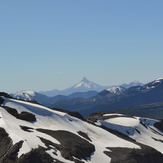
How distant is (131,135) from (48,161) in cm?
6705

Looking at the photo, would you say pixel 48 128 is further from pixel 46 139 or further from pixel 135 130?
pixel 135 130

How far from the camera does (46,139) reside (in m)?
58.5

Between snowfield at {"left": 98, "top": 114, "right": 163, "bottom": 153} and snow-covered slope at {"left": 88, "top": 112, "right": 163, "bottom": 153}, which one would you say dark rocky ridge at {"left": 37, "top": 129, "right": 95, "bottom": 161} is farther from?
snowfield at {"left": 98, "top": 114, "right": 163, "bottom": 153}

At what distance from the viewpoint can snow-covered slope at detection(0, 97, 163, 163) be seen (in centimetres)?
4938

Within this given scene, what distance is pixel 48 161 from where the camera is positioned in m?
49.3

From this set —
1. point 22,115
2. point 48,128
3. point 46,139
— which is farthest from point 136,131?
point 46,139

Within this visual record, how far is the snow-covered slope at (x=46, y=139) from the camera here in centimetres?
4938

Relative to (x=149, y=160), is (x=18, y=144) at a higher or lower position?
higher

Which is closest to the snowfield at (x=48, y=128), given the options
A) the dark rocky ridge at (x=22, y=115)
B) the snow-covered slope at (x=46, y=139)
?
the snow-covered slope at (x=46, y=139)

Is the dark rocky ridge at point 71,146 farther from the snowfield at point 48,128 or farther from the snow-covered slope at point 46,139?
the snowfield at point 48,128

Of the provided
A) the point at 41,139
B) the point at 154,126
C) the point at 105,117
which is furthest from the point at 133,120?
the point at 41,139

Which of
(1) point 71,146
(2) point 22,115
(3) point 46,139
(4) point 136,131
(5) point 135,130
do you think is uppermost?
(2) point 22,115

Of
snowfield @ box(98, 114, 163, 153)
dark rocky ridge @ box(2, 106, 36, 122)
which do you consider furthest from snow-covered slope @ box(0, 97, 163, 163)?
snowfield @ box(98, 114, 163, 153)

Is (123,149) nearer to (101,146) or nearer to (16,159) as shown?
(101,146)
